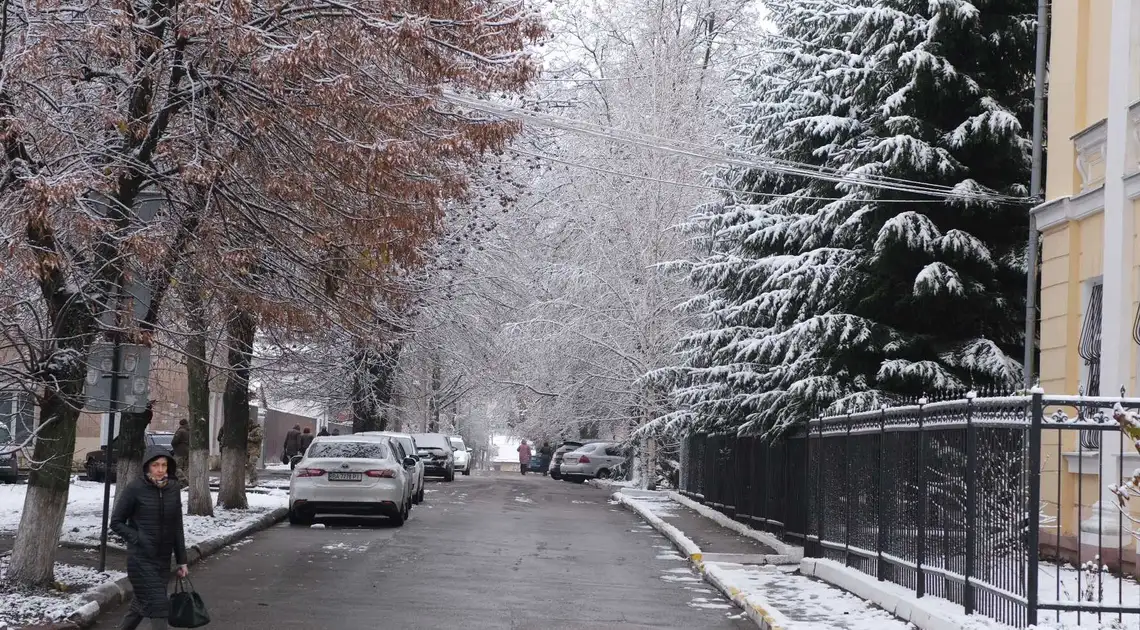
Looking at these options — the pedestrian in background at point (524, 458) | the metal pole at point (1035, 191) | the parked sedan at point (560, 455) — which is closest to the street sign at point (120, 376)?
the metal pole at point (1035, 191)

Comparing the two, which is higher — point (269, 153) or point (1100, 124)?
point (1100, 124)

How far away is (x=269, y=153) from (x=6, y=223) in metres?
2.68

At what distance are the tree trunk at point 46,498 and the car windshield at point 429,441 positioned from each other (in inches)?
1208

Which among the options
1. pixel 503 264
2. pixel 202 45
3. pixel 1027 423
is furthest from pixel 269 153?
pixel 503 264

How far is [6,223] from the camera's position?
12.0 m

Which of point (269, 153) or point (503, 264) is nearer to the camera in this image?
point (269, 153)

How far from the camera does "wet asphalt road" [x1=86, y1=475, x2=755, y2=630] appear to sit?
41.5 feet

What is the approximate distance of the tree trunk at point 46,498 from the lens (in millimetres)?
12742

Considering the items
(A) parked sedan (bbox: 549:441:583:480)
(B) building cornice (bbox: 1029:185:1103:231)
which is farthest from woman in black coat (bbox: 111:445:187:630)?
(A) parked sedan (bbox: 549:441:583:480)

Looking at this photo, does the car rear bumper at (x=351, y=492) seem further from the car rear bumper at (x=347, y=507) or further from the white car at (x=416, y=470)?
the white car at (x=416, y=470)

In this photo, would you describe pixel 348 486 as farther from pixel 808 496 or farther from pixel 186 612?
pixel 186 612

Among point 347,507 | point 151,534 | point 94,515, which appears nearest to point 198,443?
point 94,515

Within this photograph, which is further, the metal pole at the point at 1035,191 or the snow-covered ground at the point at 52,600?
the metal pole at the point at 1035,191

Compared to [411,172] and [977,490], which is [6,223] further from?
[977,490]
